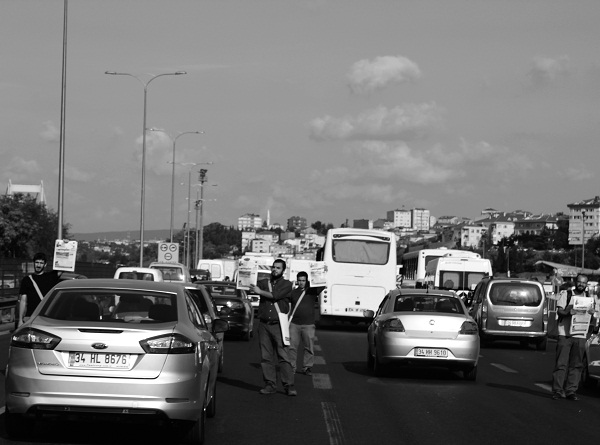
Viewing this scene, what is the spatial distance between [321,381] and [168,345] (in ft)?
26.0

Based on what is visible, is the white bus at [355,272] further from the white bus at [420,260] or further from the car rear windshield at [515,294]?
the white bus at [420,260]

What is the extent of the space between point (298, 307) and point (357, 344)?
10729 millimetres

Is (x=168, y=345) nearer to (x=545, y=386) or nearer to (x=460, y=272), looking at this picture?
(x=545, y=386)

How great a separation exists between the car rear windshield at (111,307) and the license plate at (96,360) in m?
0.46

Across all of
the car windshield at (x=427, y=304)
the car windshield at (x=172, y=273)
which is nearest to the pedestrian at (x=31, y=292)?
the car windshield at (x=427, y=304)

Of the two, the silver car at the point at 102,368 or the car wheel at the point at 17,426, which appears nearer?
the silver car at the point at 102,368

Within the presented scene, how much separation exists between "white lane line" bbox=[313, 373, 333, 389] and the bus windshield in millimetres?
17722

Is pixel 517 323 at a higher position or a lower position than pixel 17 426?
lower

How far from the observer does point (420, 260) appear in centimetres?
5316

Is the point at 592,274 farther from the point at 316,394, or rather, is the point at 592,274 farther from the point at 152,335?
the point at 152,335

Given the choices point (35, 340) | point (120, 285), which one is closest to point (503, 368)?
point (120, 285)

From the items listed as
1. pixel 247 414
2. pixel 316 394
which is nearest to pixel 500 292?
pixel 316 394

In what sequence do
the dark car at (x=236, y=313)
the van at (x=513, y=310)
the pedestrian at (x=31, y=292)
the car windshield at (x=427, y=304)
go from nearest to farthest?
the pedestrian at (x=31, y=292), the car windshield at (x=427, y=304), the dark car at (x=236, y=313), the van at (x=513, y=310)

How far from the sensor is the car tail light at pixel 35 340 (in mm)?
9430
